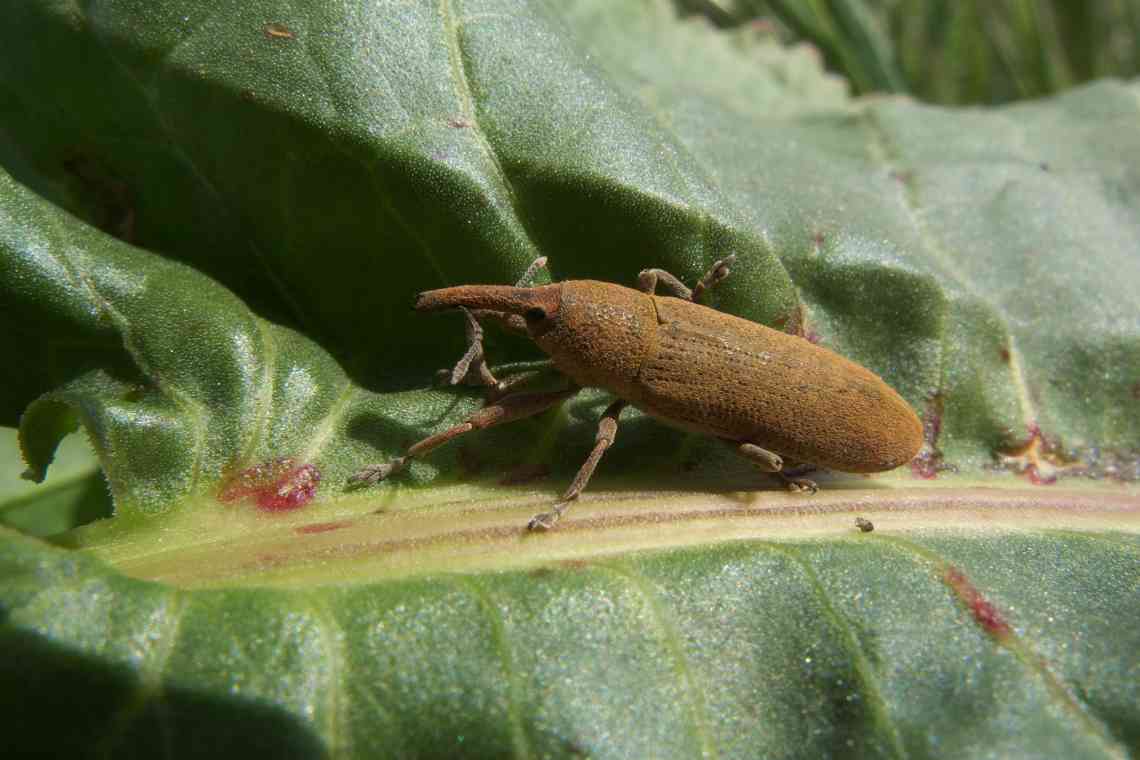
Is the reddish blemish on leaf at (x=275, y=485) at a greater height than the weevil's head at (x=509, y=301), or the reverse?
the weevil's head at (x=509, y=301)

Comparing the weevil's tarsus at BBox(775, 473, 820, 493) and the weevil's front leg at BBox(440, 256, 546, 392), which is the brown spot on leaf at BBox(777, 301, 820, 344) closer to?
the weevil's tarsus at BBox(775, 473, 820, 493)

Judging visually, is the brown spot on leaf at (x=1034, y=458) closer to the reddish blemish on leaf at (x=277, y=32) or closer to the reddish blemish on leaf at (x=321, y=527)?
the reddish blemish on leaf at (x=321, y=527)

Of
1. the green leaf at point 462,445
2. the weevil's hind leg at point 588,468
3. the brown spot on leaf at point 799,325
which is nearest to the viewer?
the green leaf at point 462,445

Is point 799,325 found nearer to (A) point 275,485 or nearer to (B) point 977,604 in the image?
(B) point 977,604

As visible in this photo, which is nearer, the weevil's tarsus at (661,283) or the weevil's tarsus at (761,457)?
the weevil's tarsus at (761,457)

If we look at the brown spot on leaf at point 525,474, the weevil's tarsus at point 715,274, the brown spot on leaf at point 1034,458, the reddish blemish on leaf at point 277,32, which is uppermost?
the reddish blemish on leaf at point 277,32

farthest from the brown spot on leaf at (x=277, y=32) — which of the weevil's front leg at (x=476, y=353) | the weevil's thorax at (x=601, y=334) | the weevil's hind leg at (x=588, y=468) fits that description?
the weevil's hind leg at (x=588, y=468)

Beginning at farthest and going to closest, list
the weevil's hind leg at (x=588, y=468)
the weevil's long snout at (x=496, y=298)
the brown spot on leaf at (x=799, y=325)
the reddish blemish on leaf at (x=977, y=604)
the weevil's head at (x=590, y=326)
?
the brown spot on leaf at (x=799, y=325), the weevil's head at (x=590, y=326), the weevil's long snout at (x=496, y=298), the weevil's hind leg at (x=588, y=468), the reddish blemish on leaf at (x=977, y=604)

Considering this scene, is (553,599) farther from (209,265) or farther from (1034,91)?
(1034,91)

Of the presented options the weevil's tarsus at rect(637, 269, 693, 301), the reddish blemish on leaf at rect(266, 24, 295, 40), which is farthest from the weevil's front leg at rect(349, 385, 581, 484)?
the reddish blemish on leaf at rect(266, 24, 295, 40)
